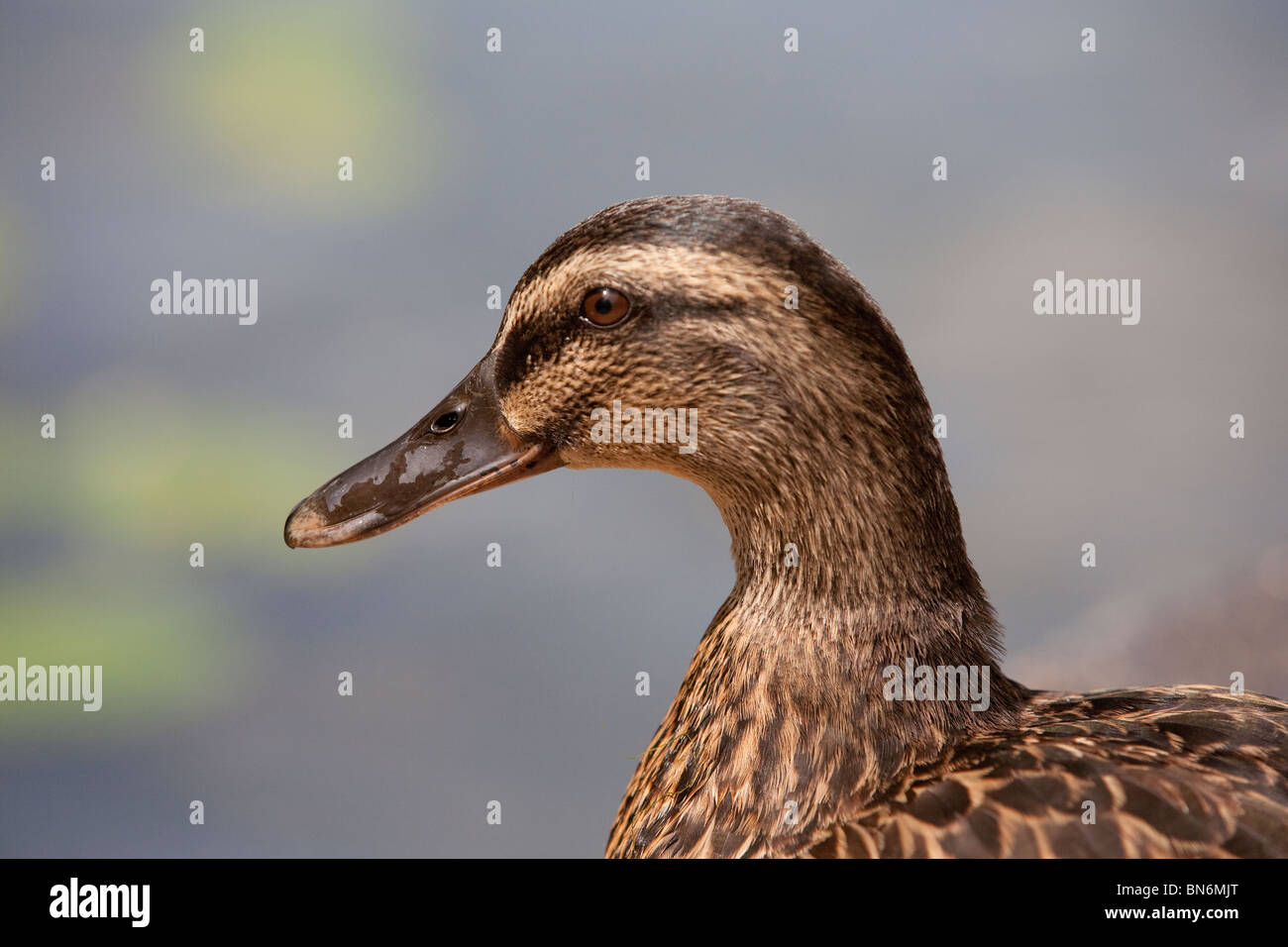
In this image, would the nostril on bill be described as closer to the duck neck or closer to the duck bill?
the duck bill

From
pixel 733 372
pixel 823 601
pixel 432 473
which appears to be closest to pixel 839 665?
pixel 823 601

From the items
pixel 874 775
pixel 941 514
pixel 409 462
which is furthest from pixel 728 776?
pixel 409 462

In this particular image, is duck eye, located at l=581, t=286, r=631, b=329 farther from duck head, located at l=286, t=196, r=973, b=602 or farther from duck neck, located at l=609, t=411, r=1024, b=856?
duck neck, located at l=609, t=411, r=1024, b=856

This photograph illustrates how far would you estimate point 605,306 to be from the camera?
3.22ft

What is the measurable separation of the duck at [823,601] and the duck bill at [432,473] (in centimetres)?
3

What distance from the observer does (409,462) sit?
3.58 ft

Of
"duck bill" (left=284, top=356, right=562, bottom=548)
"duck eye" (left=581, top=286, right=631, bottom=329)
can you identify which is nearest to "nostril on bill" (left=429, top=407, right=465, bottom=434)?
"duck bill" (left=284, top=356, right=562, bottom=548)

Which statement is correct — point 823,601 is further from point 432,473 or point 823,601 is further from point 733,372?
point 432,473

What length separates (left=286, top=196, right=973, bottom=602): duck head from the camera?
3.08 ft

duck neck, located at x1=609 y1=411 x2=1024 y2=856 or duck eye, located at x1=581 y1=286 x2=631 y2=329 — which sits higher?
duck eye, located at x1=581 y1=286 x2=631 y2=329

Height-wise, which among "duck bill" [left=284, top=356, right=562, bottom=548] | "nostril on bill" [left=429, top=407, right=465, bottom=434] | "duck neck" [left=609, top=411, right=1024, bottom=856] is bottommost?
"duck neck" [left=609, top=411, right=1024, bottom=856]

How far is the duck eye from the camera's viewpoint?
0.98 metres

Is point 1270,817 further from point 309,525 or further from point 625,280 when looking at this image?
point 309,525

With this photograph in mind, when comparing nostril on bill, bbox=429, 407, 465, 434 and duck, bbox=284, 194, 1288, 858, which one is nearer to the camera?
duck, bbox=284, 194, 1288, 858
